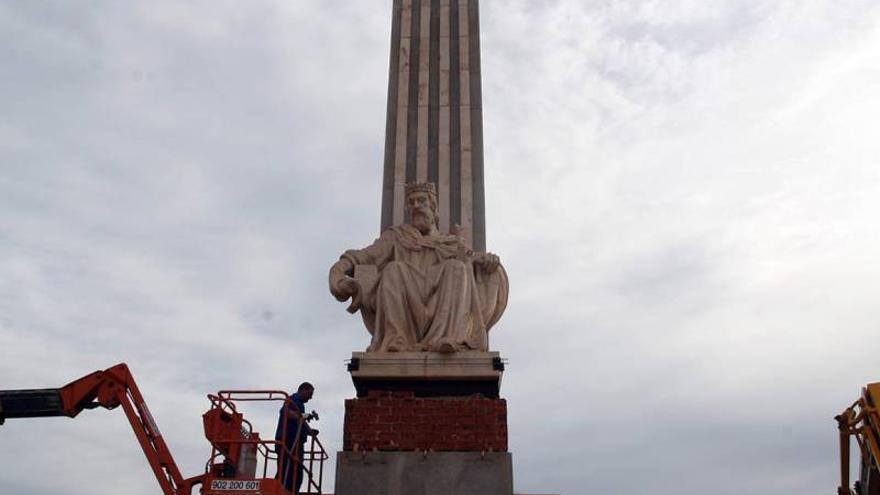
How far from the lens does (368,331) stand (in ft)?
36.5

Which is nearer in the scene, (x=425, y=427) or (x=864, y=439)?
(x=864, y=439)

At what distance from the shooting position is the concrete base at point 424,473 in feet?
29.3

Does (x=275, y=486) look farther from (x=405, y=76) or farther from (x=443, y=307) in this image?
(x=405, y=76)

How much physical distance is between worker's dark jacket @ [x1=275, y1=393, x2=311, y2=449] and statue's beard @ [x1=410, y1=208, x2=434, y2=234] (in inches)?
127

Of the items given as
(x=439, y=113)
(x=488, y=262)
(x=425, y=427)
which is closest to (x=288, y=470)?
(x=425, y=427)

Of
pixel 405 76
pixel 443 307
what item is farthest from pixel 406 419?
pixel 405 76

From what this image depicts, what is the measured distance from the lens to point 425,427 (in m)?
9.41

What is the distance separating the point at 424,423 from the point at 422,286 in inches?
79.0

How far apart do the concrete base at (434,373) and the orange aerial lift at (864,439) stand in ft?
12.4

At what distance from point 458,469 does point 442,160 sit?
606cm

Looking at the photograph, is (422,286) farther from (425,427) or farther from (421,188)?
(425,427)

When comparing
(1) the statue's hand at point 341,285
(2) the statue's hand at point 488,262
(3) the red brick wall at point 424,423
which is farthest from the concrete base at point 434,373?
(2) the statue's hand at point 488,262

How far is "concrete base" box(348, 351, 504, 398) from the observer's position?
9.97 metres

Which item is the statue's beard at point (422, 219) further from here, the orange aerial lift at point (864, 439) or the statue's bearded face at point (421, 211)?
the orange aerial lift at point (864, 439)
